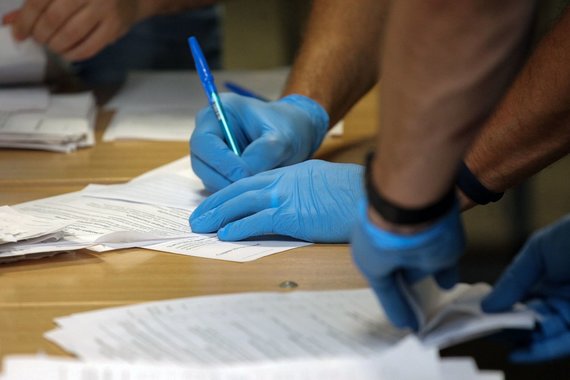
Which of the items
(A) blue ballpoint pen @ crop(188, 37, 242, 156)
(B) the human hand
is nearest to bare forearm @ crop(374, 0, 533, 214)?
(A) blue ballpoint pen @ crop(188, 37, 242, 156)

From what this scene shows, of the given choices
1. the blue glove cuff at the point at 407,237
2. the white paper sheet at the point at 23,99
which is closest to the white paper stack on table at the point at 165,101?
the white paper sheet at the point at 23,99

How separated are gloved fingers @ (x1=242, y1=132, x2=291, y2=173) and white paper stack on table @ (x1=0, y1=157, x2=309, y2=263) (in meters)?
0.10

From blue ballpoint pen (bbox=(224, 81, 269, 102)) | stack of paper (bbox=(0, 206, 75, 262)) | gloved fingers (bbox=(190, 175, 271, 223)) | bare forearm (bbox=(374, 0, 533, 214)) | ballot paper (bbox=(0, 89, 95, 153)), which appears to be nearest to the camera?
bare forearm (bbox=(374, 0, 533, 214))

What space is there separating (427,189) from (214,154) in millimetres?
573

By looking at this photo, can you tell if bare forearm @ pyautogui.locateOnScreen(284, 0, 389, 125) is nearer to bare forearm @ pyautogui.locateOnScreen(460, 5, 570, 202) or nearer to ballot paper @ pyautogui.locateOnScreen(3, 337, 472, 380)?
bare forearm @ pyautogui.locateOnScreen(460, 5, 570, 202)

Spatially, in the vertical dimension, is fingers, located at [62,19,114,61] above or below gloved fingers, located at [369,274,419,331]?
above

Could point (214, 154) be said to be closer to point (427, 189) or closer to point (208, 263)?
point (208, 263)

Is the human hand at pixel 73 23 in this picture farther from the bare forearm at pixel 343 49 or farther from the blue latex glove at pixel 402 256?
the blue latex glove at pixel 402 256

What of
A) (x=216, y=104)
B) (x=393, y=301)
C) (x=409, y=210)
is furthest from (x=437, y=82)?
(x=216, y=104)

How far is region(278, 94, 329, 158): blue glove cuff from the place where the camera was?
1.46 meters

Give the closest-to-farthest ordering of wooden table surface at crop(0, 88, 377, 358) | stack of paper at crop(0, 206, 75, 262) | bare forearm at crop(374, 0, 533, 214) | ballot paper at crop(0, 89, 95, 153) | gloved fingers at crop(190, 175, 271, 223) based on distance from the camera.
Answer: bare forearm at crop(374, 0, 533, 214), wooden table surface at crop(0, 88, 377, 358), stack of paper at crop(0, 206, 75, 262), gloved fingers at crop(190, 175, 271, 223), ballot paper at crop(0, 89, 95, 153)

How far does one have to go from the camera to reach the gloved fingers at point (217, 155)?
4.14 ft

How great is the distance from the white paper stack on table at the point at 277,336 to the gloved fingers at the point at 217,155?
1.21ft

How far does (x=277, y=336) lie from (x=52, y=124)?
95cm
